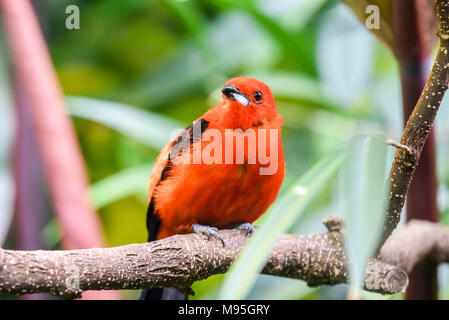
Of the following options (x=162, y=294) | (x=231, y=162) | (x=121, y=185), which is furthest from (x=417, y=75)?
(x=121, y=185)

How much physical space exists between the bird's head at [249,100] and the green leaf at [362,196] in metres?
0.30

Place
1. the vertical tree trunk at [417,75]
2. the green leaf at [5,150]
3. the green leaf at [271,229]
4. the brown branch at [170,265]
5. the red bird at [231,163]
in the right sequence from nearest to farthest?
the green leaf at [271,229], the brown branch at [170,265], the vertical tree trunk at [417,75], the red bird at [231,163], the green leaf at [5,150]

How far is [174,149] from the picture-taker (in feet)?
3.54

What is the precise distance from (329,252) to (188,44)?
44.5 inches

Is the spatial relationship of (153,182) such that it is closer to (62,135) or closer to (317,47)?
(62,135)

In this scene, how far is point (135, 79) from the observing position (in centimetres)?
193

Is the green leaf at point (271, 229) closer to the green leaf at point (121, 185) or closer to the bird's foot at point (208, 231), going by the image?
the bird's foot at point (208, 231)

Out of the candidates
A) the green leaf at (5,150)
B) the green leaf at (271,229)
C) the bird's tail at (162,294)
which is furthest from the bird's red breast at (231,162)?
the green leaf at (5,150)

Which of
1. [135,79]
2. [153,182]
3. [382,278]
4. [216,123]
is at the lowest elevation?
[382,278]

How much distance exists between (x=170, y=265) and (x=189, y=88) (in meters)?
1.06

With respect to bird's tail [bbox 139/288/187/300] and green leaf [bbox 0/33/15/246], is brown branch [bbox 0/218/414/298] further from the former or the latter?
green leaf [bbox 0/33/15/246]

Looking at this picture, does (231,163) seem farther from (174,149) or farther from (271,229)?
(271,229)

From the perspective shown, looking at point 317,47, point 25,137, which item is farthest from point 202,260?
point 317,47

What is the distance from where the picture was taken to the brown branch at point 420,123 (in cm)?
66
